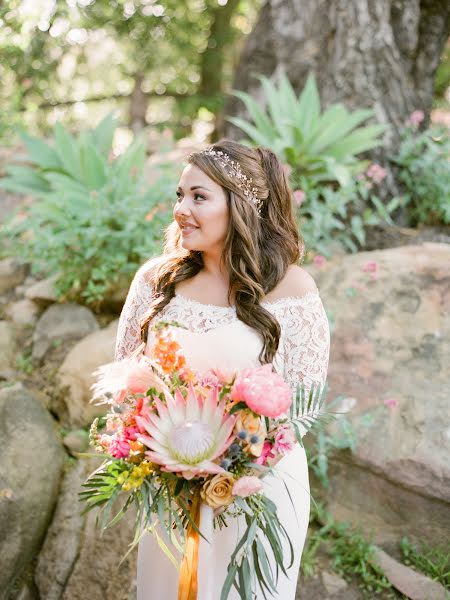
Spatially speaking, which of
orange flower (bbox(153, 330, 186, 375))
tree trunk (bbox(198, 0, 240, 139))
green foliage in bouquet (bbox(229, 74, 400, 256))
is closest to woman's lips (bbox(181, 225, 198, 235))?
orange flower (bbox(153, 330, 186, 375))

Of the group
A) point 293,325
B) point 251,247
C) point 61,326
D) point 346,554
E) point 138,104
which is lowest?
point 346,554

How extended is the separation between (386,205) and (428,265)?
3.76 ft

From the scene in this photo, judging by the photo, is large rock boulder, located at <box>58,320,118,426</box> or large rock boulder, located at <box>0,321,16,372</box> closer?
large rock boulder, located at <box>58,320,118,426</box>

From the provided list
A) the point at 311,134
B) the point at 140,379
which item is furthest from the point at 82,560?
the point at 311,134

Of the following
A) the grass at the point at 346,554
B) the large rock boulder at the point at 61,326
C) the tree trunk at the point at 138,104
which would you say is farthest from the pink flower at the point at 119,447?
the tree trunk at the point at 138,104

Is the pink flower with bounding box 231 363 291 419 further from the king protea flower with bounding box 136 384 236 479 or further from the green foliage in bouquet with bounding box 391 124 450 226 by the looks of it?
the green foliage in bouquet with bounding box 391 124 450 226

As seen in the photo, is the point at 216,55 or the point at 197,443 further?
the point at 216,55

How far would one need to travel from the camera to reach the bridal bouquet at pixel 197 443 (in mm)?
1718

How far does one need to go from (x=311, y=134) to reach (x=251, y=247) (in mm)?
2337

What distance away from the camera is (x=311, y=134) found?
178 inches

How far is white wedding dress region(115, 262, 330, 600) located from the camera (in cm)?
234

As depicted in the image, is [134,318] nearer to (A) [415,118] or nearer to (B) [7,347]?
(B) [7,347]

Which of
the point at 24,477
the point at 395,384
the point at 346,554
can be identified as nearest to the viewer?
the point at 24,477

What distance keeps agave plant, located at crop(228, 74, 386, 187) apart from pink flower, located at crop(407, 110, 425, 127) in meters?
0.34
